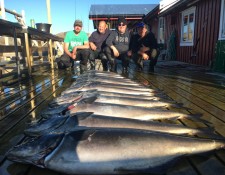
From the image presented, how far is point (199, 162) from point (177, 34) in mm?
11851

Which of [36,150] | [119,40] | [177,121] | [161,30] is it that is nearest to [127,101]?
[177,121]

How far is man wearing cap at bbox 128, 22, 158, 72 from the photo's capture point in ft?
26.3

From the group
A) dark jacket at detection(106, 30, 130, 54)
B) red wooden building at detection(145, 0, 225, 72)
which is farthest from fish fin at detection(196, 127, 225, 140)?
dark jacket at detection(106, 30, 130, 54)

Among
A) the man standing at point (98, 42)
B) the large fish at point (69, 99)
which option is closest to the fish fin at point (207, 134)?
the large fish at point (69, 99)

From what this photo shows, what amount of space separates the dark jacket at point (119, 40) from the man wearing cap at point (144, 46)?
0.25 m

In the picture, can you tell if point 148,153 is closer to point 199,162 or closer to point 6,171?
point 199,162

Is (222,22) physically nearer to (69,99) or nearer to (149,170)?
(69,99)

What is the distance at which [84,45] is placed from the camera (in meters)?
7.98

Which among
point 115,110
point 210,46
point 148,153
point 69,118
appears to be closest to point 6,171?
point 69,118

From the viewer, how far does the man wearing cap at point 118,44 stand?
792 centimetres

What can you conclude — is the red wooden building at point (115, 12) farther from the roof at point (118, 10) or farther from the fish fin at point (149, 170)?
the fish fin at point (149, 170)

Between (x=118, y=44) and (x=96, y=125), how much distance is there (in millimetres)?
6147

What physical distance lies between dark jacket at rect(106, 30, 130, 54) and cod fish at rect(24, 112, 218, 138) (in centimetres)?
582

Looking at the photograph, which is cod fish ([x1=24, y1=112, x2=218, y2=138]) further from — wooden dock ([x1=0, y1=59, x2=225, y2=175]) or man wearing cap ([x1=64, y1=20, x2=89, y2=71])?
man wearing cap ([x1=64, y1=20, x2=89, y2=71])
